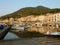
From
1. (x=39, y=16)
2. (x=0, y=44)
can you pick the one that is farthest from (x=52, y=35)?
(x=39, y=16)

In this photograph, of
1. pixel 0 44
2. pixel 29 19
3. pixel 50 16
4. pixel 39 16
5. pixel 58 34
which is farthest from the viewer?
pixel 29 19

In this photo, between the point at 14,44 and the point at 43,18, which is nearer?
the point at 14,44

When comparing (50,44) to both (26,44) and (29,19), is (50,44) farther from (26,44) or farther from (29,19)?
(29,19)

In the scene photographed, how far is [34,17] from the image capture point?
573 ft

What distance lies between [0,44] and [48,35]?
53.1 ft

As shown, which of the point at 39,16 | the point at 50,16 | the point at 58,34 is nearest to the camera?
the point at 58,34

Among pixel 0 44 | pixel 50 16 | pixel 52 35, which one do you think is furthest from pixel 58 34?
pixel 50 16

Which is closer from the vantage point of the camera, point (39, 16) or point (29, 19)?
point (39, 16)

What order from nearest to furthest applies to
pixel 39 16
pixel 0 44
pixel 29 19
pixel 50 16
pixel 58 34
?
1. pixel 0 44
2. pixel 58 34
3. pixel 50 16
4. pixel 39 16
5. pixel 29 19

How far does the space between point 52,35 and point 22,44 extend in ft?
46.6

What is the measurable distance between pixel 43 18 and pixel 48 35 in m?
113

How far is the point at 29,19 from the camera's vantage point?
591ft

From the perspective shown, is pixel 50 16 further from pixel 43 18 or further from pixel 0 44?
pixel 0 44

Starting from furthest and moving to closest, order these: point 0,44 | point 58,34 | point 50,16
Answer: point 50,16 < point 58,34 < point 0,44
